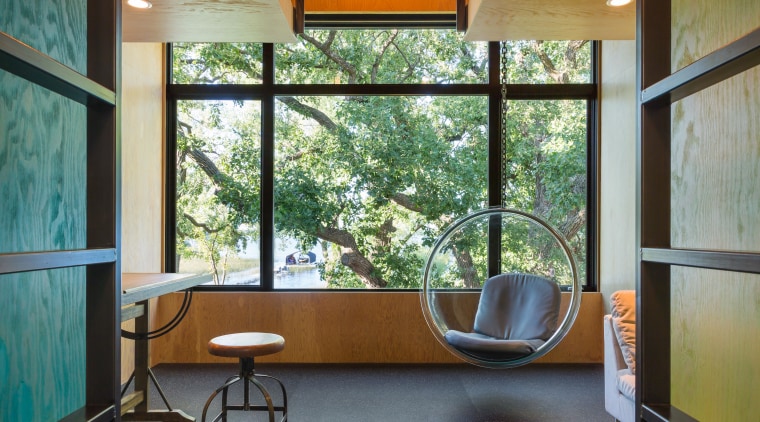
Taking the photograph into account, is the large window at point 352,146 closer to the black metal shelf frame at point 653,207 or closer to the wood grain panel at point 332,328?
the wood grain panel at point 332,328

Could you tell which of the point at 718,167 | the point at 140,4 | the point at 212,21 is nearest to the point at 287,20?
the point at 212,21

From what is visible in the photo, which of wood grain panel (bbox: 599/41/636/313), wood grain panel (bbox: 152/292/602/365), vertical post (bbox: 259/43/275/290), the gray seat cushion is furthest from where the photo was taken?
vertical post (bbox: 259/43/275/290)

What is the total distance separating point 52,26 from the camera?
53.0 inches

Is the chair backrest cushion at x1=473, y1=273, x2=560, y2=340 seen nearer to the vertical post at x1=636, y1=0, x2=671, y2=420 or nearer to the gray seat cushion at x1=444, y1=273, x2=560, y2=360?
the gray seat cushion at x1=444, y1=273, x2=560, y2=360

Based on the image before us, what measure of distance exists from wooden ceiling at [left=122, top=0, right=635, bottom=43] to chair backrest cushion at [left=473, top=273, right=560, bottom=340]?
5.55 ft

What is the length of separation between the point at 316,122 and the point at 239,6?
78.2 inches

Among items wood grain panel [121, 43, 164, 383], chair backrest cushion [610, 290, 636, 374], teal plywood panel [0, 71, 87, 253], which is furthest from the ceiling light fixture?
chair backrest cushion [610, 290, 636, 374]

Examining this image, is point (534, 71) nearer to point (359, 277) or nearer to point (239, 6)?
point (359, 277)

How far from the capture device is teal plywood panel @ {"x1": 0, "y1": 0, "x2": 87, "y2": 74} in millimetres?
1239

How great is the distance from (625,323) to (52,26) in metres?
3.00

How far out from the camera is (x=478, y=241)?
4.99 meters

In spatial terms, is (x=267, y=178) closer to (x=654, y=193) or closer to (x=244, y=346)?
(x=244, y=346)

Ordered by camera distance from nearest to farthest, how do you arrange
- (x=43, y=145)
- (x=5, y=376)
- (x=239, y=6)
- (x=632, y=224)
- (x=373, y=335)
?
(x=5, y=376), (x=43, y=145), (x=239, y=6), (x=632, y=224), (x=373, y=335)

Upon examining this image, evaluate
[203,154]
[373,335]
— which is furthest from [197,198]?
[373,335]
